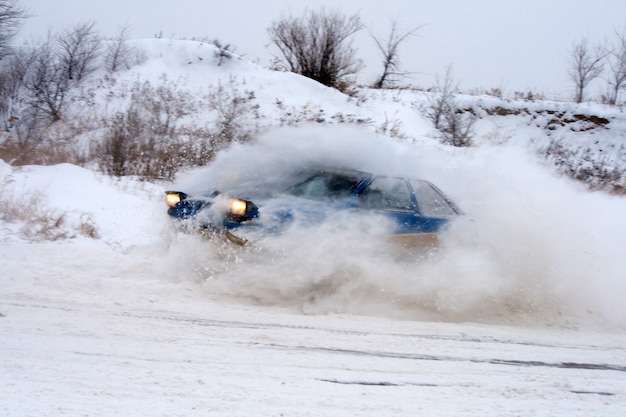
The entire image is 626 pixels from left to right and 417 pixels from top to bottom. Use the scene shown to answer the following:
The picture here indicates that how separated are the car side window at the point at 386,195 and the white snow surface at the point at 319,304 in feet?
0.93

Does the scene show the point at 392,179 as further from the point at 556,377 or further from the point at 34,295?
the point at 34,295

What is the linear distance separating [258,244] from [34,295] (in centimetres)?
195

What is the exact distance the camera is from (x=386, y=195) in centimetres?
550

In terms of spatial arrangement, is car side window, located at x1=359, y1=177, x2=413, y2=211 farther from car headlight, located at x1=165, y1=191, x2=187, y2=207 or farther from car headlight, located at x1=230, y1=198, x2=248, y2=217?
car headlight, located at x1=165, y1=191, x2=187, y2=207

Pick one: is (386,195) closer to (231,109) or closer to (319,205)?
(319,205)

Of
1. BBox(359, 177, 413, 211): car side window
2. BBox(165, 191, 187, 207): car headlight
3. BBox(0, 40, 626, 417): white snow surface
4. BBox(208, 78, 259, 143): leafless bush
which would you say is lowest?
BBox(0, 40, 626, 417): white snow surface

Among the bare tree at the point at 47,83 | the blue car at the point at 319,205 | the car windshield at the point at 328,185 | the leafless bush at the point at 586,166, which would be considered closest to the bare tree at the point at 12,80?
the bare tree at the point at 47,83

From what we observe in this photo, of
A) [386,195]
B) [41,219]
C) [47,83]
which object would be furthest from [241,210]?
[47,83]

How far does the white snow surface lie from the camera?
3.03 meters

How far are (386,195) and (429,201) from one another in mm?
610

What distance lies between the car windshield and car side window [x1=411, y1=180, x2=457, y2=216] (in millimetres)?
686

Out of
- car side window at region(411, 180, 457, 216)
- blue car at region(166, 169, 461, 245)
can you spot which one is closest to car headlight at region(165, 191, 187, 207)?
blue car at region(166, 169, 461, 245)

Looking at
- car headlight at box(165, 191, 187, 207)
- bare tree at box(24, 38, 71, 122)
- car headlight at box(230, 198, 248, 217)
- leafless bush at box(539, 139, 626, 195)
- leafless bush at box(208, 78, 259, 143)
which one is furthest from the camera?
bare tree at box(24, 38, 71, 122)

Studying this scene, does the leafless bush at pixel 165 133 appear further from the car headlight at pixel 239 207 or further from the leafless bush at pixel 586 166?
the leafless bush at pixel 586 166
